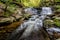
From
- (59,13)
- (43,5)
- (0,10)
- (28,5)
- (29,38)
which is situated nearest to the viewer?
(29,38)

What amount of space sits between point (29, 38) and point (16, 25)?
211cm

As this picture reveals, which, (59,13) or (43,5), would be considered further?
(43,5)

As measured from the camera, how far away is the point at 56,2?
15.6 meters

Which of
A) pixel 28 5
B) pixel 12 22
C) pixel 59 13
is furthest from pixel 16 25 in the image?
pixel 28 5

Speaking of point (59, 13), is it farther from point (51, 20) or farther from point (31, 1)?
point (31, 1)

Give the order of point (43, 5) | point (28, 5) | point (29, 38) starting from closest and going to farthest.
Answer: point (29, 38) < point (28, 5) < point (43, 5)

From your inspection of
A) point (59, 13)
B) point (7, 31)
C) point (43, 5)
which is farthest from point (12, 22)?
point (43, 5)

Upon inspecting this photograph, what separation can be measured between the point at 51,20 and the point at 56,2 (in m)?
6.25

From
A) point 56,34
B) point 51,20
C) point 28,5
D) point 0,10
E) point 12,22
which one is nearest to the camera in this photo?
point 56,34

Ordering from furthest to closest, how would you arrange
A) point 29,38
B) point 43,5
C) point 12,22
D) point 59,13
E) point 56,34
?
point 43,5 < point 59,13 < point 12,22 < point 56,34 < point 29,38

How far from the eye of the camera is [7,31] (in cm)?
736

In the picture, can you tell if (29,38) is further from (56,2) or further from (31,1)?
(56,2)

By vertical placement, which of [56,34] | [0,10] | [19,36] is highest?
[0,10]

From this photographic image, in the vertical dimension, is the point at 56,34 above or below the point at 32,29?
below
